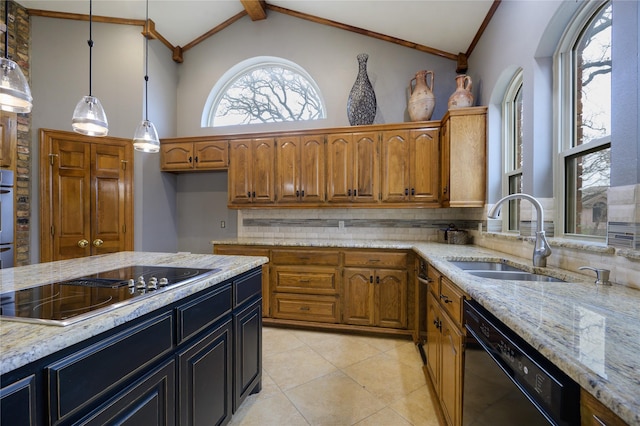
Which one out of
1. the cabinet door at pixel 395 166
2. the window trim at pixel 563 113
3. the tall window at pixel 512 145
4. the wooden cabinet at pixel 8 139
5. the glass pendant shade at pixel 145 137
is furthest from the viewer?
the cabinet door at pixel 395 166

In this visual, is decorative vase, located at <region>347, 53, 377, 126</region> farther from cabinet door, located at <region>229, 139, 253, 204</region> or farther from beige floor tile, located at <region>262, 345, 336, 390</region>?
beige floor tile, located at <region>262, 345, 336, 390</region>

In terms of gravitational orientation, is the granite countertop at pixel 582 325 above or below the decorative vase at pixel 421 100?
below

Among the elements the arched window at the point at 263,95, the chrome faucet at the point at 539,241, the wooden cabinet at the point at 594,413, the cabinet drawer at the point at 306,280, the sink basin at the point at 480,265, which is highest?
the arched window at the point at 263,95

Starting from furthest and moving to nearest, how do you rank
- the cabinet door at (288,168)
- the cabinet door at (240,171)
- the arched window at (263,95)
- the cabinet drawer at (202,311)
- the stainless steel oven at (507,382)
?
1. the arched window at (263,95)
2. the cabinet door at (240,171)
3. the cabinet door at (288,168)
4. the cabinet drawer at (202,311)
5. the stainless steel oven at (507,382)

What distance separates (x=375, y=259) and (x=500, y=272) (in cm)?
131

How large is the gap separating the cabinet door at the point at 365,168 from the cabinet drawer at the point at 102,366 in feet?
8.00

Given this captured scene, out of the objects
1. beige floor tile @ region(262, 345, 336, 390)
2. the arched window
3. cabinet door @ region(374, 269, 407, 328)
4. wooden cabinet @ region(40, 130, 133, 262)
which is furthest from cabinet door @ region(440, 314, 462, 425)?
wooden cabinet @ region(40, 130, 133, 262)

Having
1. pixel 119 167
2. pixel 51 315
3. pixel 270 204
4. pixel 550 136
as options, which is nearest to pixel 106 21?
pixel 119 167

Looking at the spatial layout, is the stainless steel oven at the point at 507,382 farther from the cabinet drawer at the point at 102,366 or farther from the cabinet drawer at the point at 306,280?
the cabinet drawer at the point at 306,280

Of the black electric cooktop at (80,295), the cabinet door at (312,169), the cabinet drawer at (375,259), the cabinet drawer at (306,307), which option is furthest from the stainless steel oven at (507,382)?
the cabinet door at (312,169)

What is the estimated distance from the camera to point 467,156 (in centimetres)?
274

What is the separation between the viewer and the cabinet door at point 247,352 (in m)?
1.65

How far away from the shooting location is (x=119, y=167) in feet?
11.3

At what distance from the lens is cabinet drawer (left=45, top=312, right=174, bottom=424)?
74 centimetres
